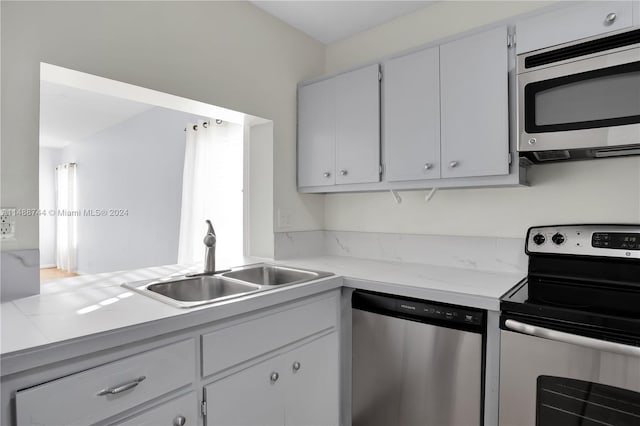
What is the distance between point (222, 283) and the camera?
5.69 ft

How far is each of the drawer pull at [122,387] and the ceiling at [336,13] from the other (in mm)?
2067

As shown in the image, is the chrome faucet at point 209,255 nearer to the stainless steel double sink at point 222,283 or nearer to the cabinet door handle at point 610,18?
the stainless steel double sink at point 222,283

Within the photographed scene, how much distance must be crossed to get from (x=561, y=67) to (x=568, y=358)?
1084 mm

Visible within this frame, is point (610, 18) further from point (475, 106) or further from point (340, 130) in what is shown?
point (340, 130)

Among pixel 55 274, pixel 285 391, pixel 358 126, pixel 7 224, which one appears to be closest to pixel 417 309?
pixel 285 391

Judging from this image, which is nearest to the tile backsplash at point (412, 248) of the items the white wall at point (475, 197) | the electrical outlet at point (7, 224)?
the white wall at point (475, 197)

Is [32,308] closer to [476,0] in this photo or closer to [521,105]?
[521,105]

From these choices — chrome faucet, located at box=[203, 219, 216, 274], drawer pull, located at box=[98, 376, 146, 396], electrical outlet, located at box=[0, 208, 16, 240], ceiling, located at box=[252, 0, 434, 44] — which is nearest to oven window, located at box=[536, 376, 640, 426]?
drawer pull, located at box=[98, 376, 146, 396]

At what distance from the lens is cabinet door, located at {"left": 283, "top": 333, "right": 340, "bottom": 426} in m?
1.51

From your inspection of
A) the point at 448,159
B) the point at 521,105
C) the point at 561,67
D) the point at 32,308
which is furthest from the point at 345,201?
the point at 32,308

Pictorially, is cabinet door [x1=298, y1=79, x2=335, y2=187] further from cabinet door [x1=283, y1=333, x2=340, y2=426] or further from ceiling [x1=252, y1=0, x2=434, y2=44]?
cabinet door [x1=283, y1=333, x2=340, y2=426]

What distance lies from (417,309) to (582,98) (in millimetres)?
1054

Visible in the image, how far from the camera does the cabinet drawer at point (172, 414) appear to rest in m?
1.03

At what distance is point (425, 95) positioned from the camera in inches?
71.8
